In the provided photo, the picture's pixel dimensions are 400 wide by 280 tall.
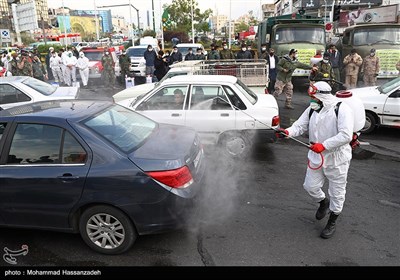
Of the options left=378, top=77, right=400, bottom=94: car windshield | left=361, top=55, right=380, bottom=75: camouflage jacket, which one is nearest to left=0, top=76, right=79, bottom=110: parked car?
left=378, top=77, right=400, bottom=94: car windshield

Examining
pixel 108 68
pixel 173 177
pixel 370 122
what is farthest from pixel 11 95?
pixel 370 122

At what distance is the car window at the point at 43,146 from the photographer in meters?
3.40

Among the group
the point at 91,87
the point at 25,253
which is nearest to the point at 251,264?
the point at 25,253

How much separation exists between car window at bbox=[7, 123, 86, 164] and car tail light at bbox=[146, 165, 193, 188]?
0.76 metres

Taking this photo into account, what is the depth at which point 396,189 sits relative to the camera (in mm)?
4973

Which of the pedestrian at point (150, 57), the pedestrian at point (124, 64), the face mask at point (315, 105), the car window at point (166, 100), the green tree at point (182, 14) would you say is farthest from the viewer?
the green tree at point (182, 14)

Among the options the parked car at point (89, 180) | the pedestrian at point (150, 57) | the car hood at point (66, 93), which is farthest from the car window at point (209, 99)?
the pedestrian at point (150, 57)

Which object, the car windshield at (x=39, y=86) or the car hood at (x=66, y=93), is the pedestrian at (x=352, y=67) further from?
the car windshield at (x=39, y=86)

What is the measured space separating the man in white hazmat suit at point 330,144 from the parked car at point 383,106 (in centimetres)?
430

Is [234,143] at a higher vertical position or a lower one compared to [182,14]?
lower

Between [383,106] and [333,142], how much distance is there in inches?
188

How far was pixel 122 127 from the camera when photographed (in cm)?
388

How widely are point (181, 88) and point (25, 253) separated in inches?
144

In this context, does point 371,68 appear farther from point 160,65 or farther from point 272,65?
point 160,65
